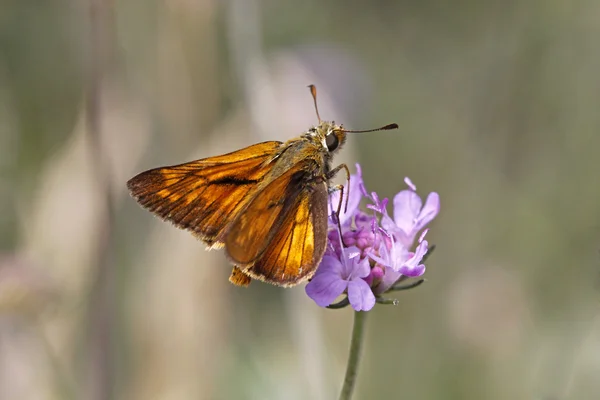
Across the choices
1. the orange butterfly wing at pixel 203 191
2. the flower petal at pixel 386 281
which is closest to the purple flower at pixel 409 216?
the flower petal at pixel 386 281

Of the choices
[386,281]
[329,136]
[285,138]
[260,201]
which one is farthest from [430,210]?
[285,138]

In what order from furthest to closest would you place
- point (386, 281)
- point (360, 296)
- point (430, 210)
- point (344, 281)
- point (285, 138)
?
point (285, 138), point (430, 210), point (386, 281), point (344, 281), point (360, 296)

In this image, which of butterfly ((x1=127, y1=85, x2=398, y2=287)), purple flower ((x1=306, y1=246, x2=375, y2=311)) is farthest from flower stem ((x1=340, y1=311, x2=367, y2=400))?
butterfly ((x1=127, y1=85, x2=398, y2=287))

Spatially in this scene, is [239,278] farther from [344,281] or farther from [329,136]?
[329,136]

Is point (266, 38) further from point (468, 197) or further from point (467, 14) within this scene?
point (468, 197)

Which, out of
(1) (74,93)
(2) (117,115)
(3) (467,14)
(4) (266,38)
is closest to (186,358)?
(2) (117,115)
